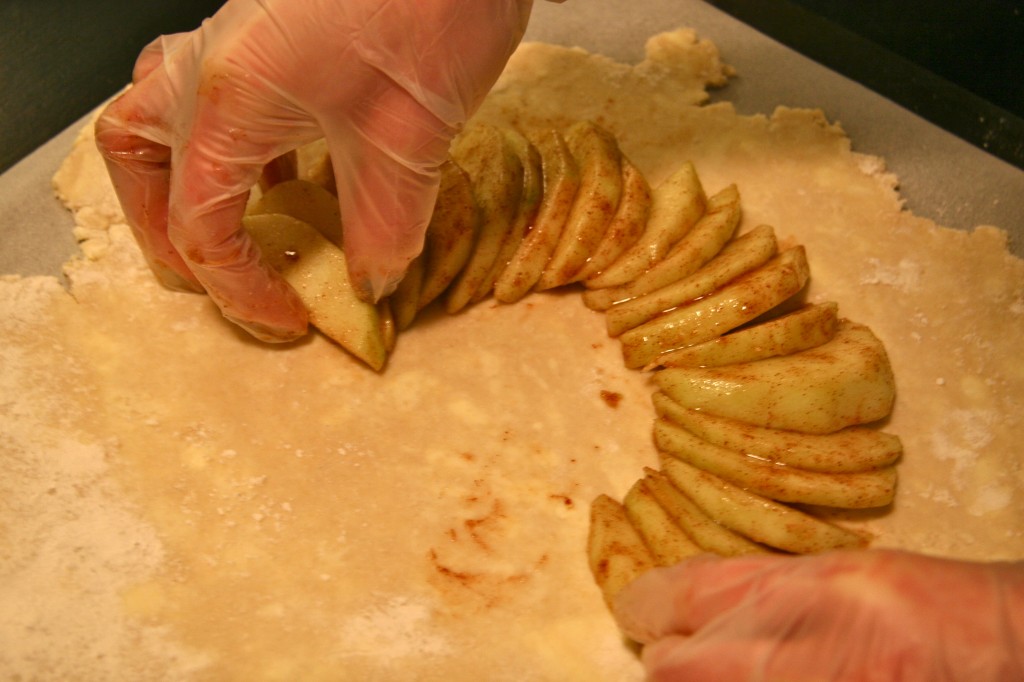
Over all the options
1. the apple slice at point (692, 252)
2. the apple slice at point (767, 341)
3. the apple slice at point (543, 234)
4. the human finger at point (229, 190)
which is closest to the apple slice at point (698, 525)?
the apple slice at point (767, 341)

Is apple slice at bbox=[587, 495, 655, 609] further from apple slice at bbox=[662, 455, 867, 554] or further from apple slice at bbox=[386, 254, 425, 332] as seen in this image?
apple slice at bbox=[386, 254, 425, 332]

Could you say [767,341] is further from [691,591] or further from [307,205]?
[307,205]

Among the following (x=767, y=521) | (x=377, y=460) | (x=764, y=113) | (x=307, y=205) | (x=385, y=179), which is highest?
(x=764, y=113)

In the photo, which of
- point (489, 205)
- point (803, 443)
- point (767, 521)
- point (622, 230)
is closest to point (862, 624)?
point (767, 521)

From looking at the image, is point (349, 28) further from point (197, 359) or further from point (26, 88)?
point (26, 88)

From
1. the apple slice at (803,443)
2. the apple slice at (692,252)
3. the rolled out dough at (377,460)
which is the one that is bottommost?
the rolled out dough at (377,460)

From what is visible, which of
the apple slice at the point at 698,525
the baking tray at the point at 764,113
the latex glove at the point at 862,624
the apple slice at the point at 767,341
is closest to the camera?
the latex glove at the point at 862,624

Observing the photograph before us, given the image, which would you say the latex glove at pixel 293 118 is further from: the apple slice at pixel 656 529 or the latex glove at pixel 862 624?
the latex glove at pixel 862 624
